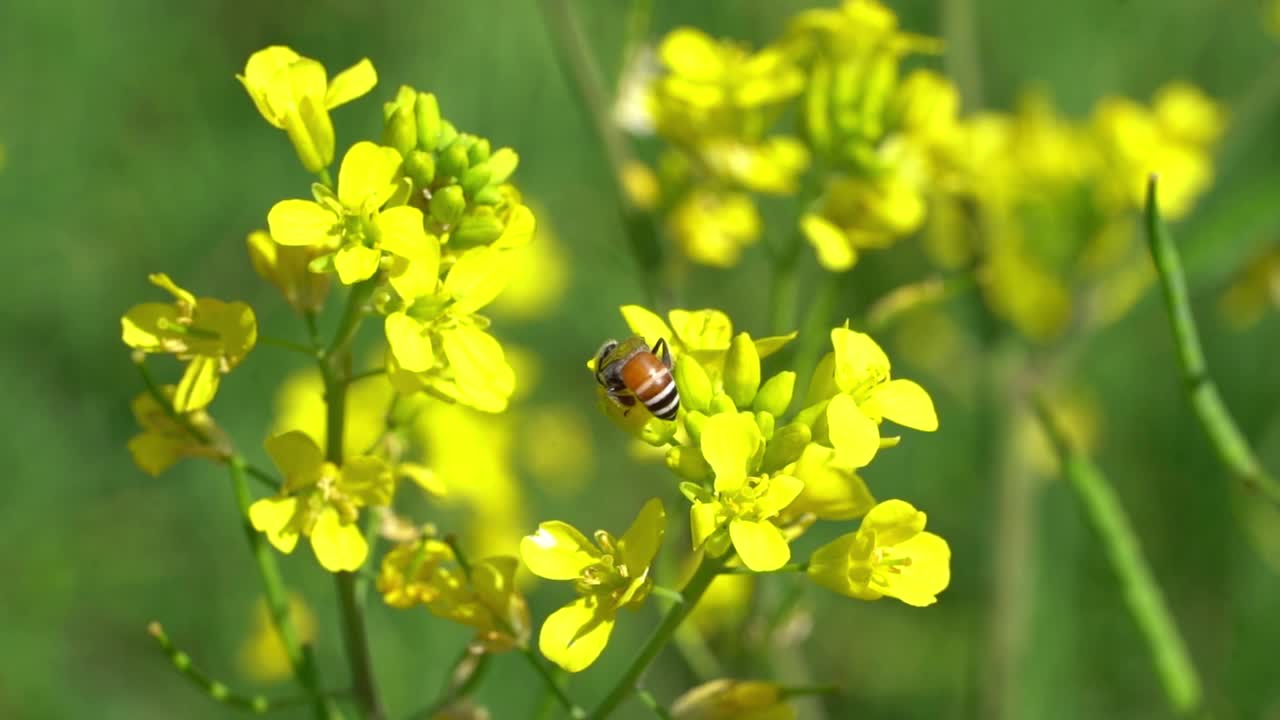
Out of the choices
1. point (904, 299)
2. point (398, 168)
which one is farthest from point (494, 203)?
point (904, 299)

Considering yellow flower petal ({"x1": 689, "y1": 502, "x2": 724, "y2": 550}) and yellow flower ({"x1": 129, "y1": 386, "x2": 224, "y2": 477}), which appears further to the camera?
yellow flower ({"x1": 129, "y1": 386, "x2": 224, "y2": 477})

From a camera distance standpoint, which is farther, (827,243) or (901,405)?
(827,243)

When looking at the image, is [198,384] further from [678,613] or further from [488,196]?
[678,613]

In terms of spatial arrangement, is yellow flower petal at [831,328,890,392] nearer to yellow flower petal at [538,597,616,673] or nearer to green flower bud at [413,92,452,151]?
yellow flower petal at [538,597,616,673]

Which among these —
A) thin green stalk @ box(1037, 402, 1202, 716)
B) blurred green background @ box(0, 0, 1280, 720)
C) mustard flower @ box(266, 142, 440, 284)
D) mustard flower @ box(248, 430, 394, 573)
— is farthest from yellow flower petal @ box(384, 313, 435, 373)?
blurred green background @ box(0, 0, 1280, 720)

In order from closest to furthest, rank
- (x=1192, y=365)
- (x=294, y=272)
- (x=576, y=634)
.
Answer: (x=576, y=634) → (x=294, y=272) → (x=1192, y=365)

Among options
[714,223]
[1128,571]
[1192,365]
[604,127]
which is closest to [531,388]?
[604,127]

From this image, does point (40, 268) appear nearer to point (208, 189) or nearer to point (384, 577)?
point (208, 189)
